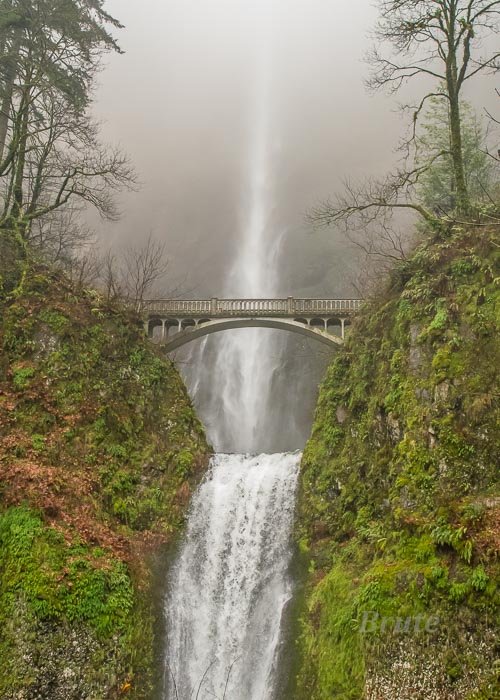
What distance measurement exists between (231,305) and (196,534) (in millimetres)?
15054

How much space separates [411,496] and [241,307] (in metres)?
17.9

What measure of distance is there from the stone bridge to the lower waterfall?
10.5 meters

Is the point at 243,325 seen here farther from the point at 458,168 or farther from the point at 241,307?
the point at 458,168

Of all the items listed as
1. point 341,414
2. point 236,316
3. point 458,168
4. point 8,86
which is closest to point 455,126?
point 458,168

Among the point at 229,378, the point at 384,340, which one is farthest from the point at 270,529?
the point at 229,378

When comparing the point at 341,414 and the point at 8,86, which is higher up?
the point at 8,86

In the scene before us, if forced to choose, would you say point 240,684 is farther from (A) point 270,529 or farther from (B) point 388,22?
(B) point 388,22

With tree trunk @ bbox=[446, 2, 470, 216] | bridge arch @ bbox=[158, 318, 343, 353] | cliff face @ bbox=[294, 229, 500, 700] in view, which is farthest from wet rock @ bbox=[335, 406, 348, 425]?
bridge arch @ bbox=[158, 318, 343, 353]

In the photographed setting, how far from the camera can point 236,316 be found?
27.1 meters

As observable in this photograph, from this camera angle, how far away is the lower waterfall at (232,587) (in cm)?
1175

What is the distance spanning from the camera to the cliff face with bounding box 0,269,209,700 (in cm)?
1051

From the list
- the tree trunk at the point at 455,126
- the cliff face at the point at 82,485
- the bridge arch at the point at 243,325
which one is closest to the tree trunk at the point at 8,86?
the cliff face at the point at 82,485

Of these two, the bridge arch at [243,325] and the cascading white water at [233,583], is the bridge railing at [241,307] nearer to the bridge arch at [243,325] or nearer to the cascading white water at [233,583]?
the bridge arch at [243,325]

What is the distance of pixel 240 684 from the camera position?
1162cm
